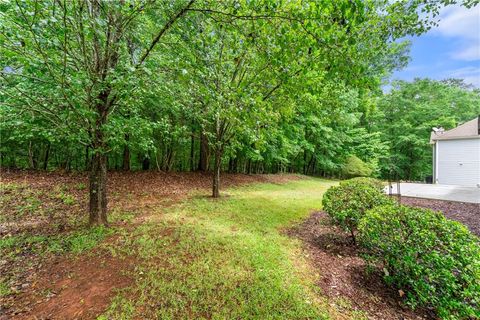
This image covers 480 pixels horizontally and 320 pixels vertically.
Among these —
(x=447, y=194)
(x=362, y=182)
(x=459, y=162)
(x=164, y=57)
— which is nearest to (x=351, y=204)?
(x=362, y=182)

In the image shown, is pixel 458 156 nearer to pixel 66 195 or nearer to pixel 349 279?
pixel 349 279

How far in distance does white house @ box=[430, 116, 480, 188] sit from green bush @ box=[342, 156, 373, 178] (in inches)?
151

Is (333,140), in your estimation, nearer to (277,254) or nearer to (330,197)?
(330,197)

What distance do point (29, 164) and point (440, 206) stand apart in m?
14.3

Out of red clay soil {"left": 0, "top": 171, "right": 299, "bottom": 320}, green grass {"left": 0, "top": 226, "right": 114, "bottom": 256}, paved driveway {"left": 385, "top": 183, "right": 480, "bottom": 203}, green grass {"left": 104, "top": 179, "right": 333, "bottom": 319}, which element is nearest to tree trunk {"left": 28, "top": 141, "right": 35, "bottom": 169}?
red clay soil {"left": 0, "top": 171, "right": 299, "bottom": 320}

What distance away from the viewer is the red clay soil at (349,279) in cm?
229

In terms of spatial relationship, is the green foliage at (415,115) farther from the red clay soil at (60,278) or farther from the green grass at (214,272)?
the red clay soil at (60,278)

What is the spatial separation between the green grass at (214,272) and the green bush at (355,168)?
13395mm

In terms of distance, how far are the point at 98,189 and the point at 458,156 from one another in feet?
56.1

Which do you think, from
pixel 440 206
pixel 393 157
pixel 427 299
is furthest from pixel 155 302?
pixel 393 157

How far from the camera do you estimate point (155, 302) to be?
2.16 metres

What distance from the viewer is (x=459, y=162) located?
39.3ft

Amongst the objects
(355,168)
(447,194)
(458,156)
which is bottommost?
(447,194)

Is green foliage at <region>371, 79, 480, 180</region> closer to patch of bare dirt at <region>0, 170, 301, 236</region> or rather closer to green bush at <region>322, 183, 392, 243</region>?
green bush at <region>322, 183, 392, 243</region>
